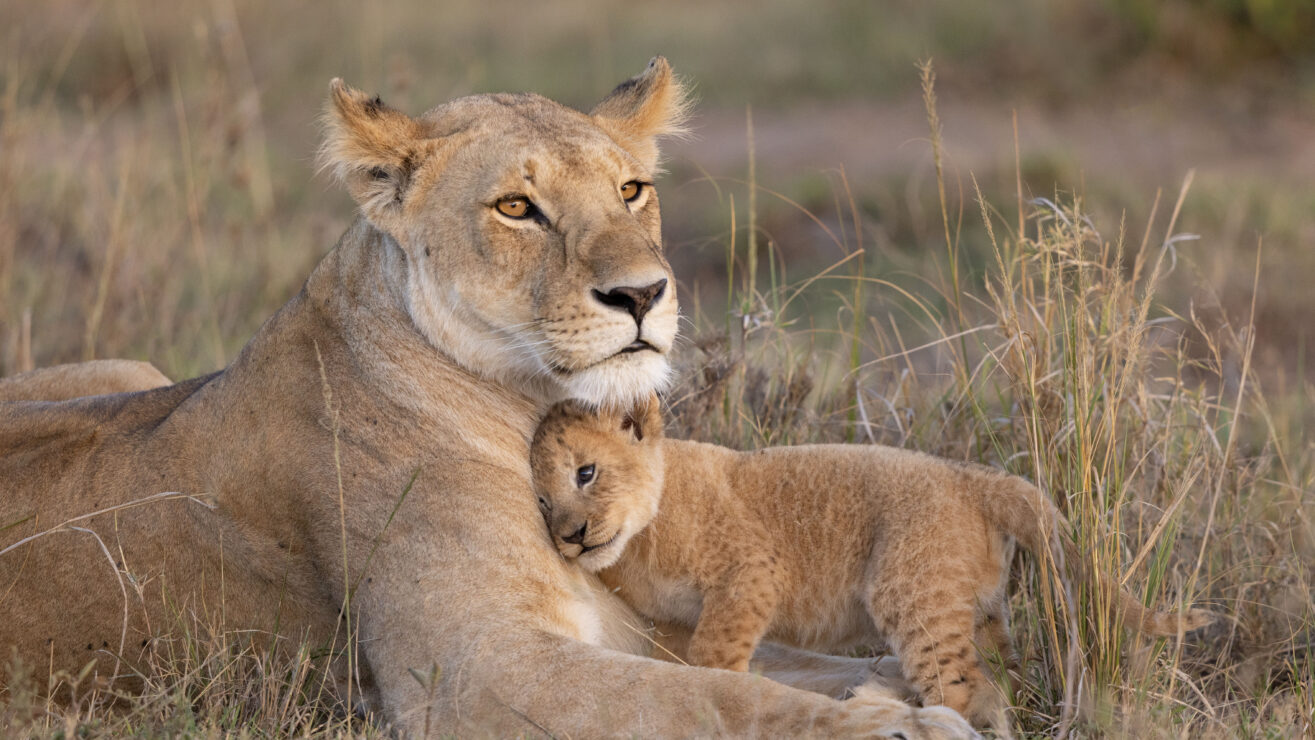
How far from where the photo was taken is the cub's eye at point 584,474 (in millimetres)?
3735

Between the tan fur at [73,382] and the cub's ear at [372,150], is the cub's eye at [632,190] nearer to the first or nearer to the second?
the cub's ear at [372,150]

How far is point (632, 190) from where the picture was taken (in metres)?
3.83

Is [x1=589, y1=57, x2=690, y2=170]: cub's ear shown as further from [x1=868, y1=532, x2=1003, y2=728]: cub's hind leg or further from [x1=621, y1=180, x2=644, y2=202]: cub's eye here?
[x1=868, y1=532, x2=1003, y2=728]: cub's hind leg

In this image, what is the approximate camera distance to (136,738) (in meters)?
3.22

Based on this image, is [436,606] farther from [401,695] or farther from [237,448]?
[237,448]

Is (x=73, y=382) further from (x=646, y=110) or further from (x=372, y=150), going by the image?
(x=646, y=110)

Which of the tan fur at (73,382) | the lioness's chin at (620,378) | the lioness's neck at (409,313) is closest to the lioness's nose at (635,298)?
the lioness's chin at (620,378)

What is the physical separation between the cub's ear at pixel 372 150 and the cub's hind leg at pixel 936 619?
153cm

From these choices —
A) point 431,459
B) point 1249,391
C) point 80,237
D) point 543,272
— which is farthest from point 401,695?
point 80,237

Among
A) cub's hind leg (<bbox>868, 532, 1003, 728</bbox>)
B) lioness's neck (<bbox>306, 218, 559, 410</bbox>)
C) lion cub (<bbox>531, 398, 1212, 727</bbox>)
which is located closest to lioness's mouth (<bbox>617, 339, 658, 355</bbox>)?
Result: lioness's neck (<bbox>306, 218, 559, 410</bbox>)

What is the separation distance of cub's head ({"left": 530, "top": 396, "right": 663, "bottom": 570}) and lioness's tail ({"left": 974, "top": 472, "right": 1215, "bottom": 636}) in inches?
34.3

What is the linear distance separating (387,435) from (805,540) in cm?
113

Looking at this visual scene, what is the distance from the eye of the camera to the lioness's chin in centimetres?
344

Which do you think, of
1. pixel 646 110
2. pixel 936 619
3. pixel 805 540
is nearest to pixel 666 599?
pixel 805 540
